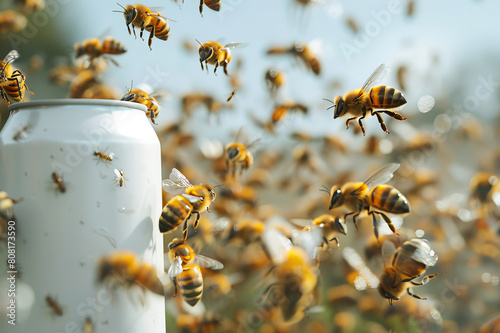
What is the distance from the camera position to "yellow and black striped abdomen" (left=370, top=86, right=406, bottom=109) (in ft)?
6.71

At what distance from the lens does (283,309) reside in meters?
2.00

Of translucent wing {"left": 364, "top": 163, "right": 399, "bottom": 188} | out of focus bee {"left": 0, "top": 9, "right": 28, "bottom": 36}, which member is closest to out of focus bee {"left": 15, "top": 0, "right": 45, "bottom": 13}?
out of focus bee {"left": 0, "top": 9, "right": 28, "bottom": 36}

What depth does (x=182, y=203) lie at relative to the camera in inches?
74.6

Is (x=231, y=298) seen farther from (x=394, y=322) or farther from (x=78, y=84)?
(x=78, y=84)

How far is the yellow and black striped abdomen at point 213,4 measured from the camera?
7.04 feet

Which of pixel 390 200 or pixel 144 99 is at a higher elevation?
pixel 144 99

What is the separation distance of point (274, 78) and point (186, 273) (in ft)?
5.59

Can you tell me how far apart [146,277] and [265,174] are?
3027 mm

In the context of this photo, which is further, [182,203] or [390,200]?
[390,200]

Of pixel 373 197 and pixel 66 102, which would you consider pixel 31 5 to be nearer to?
pixel 66 102

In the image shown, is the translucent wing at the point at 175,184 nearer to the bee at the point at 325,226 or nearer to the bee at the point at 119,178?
the bee at the point at 119,178

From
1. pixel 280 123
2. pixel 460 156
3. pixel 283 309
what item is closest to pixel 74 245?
pixel 283 309

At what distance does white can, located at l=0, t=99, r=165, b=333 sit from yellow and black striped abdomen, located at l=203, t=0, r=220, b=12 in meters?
0.69

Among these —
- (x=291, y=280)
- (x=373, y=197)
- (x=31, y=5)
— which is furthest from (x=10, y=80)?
(x=373, y=197)
